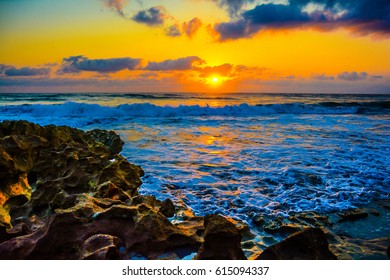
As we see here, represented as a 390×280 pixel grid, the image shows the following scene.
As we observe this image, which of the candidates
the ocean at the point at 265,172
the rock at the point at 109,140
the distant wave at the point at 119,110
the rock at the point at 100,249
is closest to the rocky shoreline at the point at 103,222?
the rock at the point at 100,249

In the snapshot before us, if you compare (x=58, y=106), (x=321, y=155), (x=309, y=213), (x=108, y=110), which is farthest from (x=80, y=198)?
(x=58, y=106)

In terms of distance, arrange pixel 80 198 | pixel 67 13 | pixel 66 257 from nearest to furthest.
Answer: pixel 66 257 < pixel 80 198 < pixel 67 13

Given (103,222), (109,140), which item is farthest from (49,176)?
(109,140)

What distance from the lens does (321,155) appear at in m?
6.89

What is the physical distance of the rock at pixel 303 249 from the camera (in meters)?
1.89

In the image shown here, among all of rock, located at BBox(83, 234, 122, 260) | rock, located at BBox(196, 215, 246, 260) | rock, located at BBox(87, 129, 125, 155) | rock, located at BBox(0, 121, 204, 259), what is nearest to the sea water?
rock, located at BBox(87, 129, 125, 155)

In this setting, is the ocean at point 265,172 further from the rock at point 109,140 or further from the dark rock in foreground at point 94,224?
the dark rock in foreground at point 94,224

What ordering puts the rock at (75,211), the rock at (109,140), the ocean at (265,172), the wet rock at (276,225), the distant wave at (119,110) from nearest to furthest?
the rock at (75,211) < the wet rock at (276,225) < the ocean at (265,172) < the rock at (109,140) < the distant wave at (119,110)

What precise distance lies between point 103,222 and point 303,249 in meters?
1.49

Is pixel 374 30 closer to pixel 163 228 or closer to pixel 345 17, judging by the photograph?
pixel 345 17

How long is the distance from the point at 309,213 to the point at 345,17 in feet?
11.2

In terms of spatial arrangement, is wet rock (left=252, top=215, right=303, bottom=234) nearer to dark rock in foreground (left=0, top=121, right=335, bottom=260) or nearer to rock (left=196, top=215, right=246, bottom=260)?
dark rock in foreground (left=0, top=121, right=335, bottom=260)

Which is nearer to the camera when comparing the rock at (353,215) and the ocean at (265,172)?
the rock at (353,215)

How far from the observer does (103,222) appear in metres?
2.41
